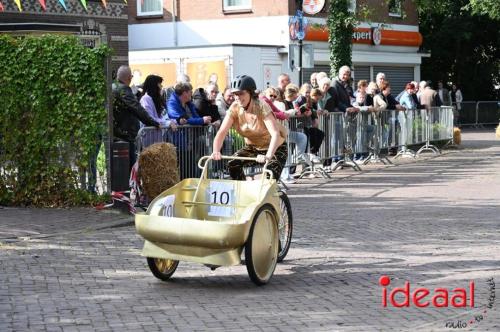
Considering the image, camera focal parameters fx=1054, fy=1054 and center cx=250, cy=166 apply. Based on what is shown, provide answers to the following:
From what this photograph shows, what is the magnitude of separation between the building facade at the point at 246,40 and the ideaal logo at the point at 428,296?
2309cm

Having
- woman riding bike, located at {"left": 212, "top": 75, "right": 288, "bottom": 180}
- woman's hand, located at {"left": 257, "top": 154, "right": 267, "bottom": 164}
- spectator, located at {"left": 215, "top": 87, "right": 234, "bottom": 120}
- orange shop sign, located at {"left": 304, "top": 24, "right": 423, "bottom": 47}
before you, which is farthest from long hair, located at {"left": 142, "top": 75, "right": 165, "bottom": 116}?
orange shop sign, located at {"left": 304, "top": 24, "right": 423, "bottom": 47}

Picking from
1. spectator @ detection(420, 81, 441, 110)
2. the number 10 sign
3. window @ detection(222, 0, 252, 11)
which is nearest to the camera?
the number 10 sign

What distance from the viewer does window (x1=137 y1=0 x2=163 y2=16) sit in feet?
137

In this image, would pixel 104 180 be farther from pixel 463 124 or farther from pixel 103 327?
pixel 463 124

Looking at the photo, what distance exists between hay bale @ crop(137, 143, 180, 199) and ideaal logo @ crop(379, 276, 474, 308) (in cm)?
537

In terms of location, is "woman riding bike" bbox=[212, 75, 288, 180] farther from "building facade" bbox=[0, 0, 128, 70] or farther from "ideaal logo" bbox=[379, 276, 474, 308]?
"building facade" bbox=[0, 0, 128, 70]

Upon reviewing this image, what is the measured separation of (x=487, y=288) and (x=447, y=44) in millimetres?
42124

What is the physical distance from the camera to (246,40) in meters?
39.3

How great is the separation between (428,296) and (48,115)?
738 cm

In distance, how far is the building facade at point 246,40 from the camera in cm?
3378

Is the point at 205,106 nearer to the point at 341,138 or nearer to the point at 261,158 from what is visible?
the point at 341,138

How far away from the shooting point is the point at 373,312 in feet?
26.5

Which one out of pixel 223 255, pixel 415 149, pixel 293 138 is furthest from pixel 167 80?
pixel 223 255

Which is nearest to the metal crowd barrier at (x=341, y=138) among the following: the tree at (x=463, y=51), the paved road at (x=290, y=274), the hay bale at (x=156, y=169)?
the hay bale at (x=156, y=169)
